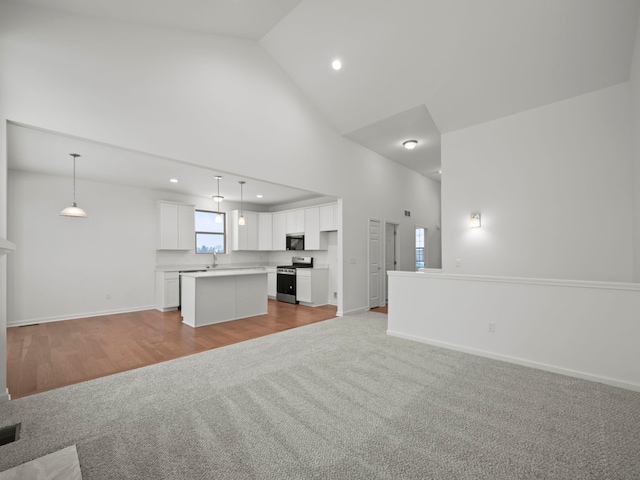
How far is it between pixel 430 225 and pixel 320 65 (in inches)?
228

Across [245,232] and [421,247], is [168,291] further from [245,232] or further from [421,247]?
[421,247]

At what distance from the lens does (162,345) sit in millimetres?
4152

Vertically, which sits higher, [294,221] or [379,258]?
[294,221]

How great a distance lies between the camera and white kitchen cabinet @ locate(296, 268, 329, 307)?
23.2 ft

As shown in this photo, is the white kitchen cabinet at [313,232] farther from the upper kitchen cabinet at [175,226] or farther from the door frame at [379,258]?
the upper kitchen cabinet at [175,226]

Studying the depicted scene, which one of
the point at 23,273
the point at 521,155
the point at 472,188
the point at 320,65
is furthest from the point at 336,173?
the point at 23,273

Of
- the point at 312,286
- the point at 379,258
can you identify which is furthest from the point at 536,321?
the point at 312,286

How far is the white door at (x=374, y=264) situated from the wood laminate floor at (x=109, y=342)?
1.13m

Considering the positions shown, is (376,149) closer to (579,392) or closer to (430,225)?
(430,225)

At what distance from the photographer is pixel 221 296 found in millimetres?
5426

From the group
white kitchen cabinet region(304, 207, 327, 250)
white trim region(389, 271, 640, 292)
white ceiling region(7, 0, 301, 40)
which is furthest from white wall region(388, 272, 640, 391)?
white ceiling region(7, 0, 301, 40)

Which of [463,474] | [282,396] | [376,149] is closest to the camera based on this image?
[463,474]

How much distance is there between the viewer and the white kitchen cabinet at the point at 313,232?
287 inches

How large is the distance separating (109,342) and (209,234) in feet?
13.0
